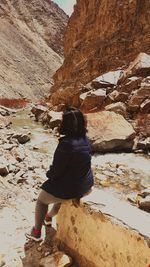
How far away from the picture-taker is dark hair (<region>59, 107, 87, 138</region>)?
4.06 metres

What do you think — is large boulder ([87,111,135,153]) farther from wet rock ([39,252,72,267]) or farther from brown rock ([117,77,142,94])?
wet rock ([39,252,72,267])

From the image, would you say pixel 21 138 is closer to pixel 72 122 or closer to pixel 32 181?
pixel 32 181

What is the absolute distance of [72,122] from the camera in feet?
13.4

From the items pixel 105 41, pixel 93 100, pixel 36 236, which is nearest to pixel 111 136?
pixel 93 100

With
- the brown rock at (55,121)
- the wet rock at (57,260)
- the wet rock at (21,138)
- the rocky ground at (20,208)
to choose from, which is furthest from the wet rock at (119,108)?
the wet rock at (57,260)

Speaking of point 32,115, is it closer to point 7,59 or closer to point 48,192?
point 48,192

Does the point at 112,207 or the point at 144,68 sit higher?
the point at 144,68

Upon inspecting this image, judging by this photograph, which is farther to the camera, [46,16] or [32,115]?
[46,16]

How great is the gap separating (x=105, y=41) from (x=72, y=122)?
17800 millimetres

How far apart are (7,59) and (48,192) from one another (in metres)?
37.0

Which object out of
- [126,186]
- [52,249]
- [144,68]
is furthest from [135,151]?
[52,249]

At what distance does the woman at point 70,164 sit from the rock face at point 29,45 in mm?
26176

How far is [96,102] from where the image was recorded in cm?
1458

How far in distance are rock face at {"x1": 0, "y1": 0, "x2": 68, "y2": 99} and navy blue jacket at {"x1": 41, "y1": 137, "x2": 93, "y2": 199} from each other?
86.0ft
